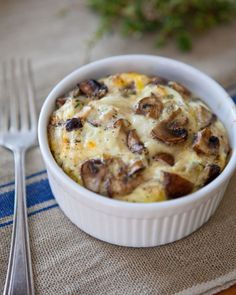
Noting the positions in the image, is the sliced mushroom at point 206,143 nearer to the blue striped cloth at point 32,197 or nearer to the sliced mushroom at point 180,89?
the sliced mushroom at point 180,89

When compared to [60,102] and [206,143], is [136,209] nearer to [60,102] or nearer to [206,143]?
[206,143]

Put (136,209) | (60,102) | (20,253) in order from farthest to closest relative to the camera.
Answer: (60,102)
(20,253)
(136,209)

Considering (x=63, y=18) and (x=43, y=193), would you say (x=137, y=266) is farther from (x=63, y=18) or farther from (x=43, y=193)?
(x=63, y=18)

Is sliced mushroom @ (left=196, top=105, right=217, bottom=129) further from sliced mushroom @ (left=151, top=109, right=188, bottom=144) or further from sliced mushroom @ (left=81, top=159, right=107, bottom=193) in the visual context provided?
sliced mushroom @ (left=81, top=159, right=107, bottom=193)

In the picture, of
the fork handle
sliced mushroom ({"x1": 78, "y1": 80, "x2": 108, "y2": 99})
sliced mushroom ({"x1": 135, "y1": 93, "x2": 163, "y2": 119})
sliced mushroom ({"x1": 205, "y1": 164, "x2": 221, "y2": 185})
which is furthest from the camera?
Result: sliced mushroom ({"x1": 78, "y1": 80, "x2": 108, "y2": 99})

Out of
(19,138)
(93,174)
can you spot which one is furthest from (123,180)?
(19,138)

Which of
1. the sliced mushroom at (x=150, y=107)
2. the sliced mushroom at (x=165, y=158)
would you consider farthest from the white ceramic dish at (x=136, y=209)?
the sliced mushroom at (x=150, y=107)

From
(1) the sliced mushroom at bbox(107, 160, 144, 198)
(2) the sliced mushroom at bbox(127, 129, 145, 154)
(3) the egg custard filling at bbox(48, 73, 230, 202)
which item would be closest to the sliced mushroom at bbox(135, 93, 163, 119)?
(3) the egg custard filling at bbox(48, 73, 230, 202)
